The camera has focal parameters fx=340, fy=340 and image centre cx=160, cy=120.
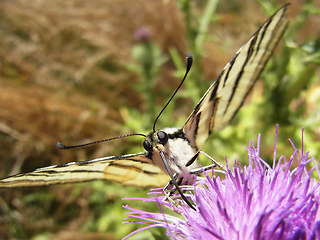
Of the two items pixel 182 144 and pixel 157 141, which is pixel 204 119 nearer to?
pixel 182 144

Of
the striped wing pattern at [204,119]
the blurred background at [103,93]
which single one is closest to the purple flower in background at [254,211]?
the striped wing pattern at [204,119]

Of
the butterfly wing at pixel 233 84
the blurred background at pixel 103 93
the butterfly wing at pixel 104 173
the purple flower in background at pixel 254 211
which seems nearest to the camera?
the purple flower in background at pixel 254 211

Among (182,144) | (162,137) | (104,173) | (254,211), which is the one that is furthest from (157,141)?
(254,211)

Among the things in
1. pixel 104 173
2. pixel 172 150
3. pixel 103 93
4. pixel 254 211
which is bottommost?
pixel 254 211

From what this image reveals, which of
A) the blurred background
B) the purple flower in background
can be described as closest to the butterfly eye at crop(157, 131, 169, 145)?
the purple flower in background

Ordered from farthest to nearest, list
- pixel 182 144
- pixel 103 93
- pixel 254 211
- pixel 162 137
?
1. pixel 103 93
2. pixel 182 144
3. pixel 162 137
4. pixel 254 211

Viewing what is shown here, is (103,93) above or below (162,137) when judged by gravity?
above

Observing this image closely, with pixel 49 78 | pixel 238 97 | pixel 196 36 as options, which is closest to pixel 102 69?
pixel 49 78

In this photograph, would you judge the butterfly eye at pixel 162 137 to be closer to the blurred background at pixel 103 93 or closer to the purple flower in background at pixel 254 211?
the purple flower in background at pixel 254 211

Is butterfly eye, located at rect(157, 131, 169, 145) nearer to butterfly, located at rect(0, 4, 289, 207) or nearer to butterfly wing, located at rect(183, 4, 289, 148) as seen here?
butterfly, located at rect(0, 4, 289, 207)
